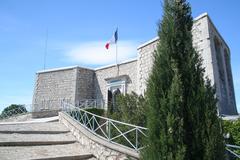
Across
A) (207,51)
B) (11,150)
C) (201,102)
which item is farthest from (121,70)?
(201,102)

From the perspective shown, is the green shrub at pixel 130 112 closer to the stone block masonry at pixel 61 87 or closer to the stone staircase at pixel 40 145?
the stone staircase at pixel 40 145

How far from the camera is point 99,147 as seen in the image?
6.53 meters

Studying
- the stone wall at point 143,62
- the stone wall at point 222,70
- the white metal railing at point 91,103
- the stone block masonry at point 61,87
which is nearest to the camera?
the stone wall at point 222,70

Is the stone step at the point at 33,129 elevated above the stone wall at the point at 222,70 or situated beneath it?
situated beneath

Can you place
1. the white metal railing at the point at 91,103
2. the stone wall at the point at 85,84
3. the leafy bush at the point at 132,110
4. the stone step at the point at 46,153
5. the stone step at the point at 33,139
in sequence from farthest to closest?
the stone wall at the point at 85,84 < the white metal railing at the point at 91,103 < the leafy bush at the point at 132,110 < the stone step at the point at 33,139 < the stone step at the point at 46,153

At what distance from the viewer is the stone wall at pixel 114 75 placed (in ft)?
58.0

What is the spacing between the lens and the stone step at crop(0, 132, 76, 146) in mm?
6312

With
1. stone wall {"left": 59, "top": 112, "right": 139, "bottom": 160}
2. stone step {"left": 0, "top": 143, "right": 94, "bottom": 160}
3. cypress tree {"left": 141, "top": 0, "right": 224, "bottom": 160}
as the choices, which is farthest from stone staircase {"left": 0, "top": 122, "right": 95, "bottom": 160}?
cypress tree {"left": 141, "top": 0, "right": 224, "bottom": 160}

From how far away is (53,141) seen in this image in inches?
278

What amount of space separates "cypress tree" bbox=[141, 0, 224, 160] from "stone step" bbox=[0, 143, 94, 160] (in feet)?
8.48

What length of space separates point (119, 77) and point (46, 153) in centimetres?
1287

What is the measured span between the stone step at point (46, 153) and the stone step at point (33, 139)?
0.75ft

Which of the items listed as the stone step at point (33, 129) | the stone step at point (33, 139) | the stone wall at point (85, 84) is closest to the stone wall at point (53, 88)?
the stone wall at point (85, 84)

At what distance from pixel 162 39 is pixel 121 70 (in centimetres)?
1427
